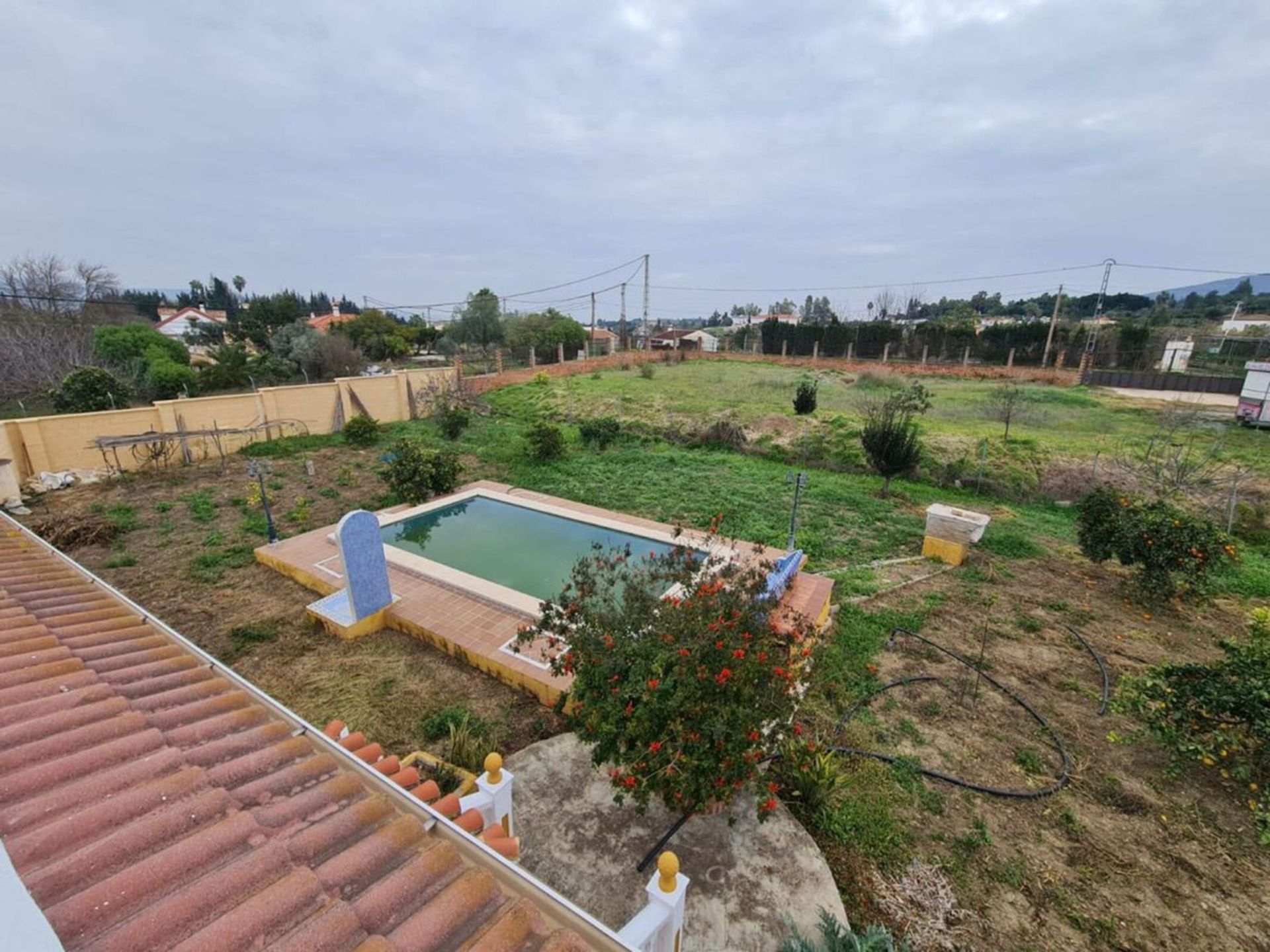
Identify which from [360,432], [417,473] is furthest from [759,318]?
[417,473]

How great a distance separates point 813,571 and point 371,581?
6296mm

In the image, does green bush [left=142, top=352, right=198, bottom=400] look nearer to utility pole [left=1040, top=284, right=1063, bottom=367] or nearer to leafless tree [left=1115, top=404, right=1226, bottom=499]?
leafless tree [left=1115, top=404, right=1226, bottom=499]

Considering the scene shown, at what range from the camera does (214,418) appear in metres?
14.3

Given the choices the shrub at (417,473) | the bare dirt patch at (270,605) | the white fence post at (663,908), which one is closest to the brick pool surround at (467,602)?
the bare dirt patch at (270,605)

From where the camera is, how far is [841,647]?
6.05 metres

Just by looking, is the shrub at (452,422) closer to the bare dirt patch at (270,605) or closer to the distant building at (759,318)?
the bare dirt patch at (270,605)

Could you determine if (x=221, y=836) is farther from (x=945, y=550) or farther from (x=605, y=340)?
(x=605, y=340)

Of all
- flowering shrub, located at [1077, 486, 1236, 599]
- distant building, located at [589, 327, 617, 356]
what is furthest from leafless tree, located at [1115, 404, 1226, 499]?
distant building, located at [589, 327, 617, 356]

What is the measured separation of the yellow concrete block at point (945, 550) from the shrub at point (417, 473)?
29.6ft

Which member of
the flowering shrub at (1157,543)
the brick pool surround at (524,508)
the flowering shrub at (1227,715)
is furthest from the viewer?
the brick pool surround at (524,508)

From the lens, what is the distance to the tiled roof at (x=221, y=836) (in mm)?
1696

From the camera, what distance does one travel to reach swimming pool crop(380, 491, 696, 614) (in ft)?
25.2

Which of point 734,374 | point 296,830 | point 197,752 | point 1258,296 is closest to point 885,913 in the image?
point 296,830

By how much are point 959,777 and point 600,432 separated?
40.7 ft
